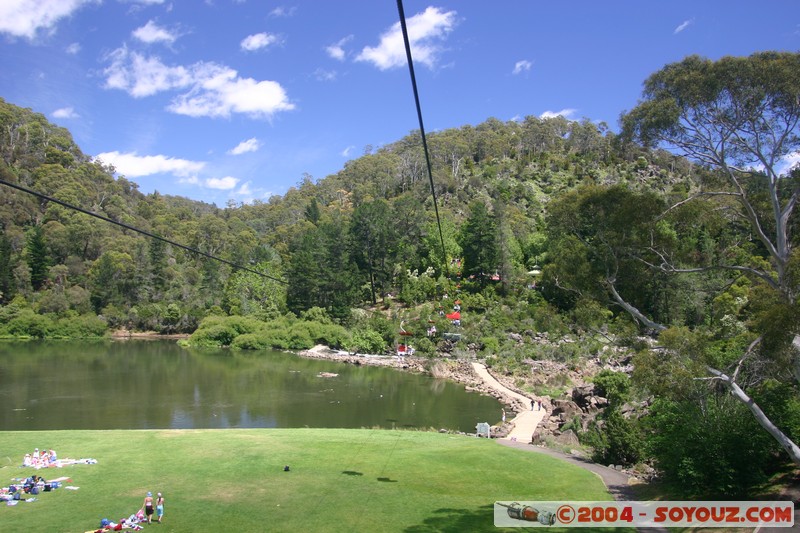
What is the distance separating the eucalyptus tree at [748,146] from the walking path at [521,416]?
1095 centimetres

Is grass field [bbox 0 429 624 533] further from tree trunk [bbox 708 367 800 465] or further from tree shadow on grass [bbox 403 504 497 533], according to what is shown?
tree trunk [bbox 708 367 800 465]

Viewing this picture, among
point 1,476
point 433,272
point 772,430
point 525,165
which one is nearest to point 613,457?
point 772,430

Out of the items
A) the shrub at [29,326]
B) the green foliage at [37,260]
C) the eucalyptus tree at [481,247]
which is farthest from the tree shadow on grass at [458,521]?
the green foliage at [37,260]

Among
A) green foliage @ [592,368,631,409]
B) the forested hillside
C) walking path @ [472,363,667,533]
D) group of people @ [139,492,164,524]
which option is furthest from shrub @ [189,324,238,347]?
group of people @ [139,492,164,524]

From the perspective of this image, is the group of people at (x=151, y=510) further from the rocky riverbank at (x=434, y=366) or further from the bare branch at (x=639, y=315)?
the rocky riverbank at (x=434, y=366)

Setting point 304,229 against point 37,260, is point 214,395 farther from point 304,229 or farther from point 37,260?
point 304,229

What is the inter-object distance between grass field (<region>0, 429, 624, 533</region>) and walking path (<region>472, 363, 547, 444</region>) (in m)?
2.91

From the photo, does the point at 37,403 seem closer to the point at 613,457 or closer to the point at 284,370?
the point at 284,370

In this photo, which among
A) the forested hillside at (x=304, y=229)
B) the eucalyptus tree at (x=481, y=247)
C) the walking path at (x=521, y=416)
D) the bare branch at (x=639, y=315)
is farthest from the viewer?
the forested hillside at (x=304, y=229)

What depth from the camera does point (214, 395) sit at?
33.0m

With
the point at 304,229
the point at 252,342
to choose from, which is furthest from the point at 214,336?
the point at 304,229

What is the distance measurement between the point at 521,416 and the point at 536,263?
37.4 metres

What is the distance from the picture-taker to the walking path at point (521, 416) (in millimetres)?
21797

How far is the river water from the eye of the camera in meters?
26.9
